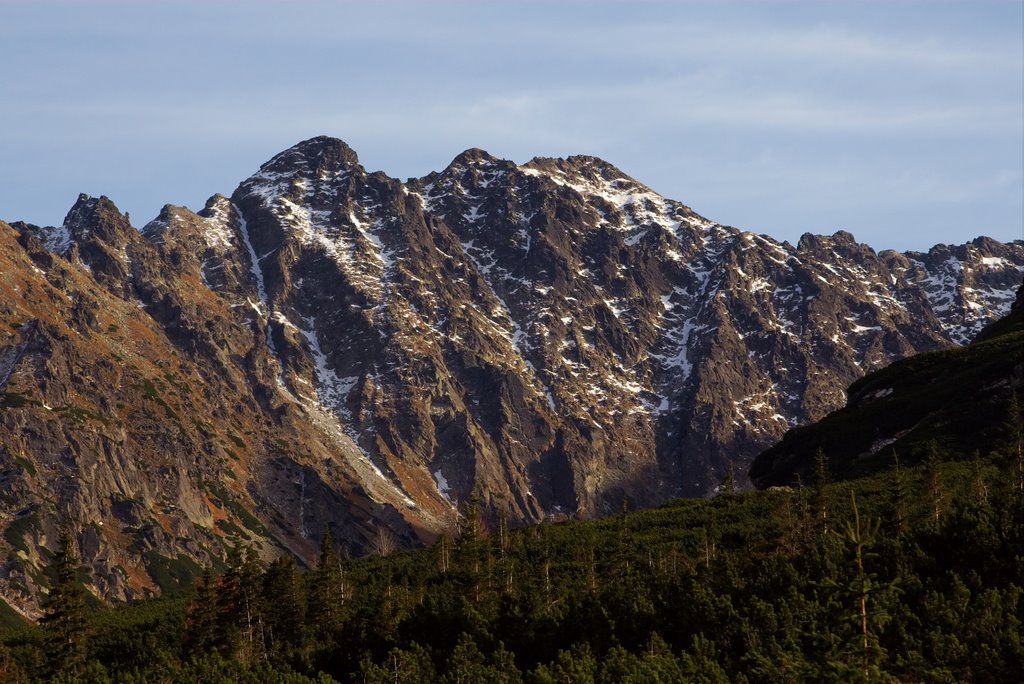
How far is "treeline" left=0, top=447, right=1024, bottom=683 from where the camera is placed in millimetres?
92800

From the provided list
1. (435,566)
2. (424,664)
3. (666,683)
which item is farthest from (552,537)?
(666,683)

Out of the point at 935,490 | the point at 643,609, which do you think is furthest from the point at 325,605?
the point at 935,490

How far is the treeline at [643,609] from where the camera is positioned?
92.8m

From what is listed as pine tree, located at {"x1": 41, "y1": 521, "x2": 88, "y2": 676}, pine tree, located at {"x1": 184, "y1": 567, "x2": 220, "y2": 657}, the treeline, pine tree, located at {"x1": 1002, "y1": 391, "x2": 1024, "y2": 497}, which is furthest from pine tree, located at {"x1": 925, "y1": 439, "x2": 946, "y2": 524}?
pine tree, located at {"x1": 41, "y1": 521, "x2": 88, "y2": 676}

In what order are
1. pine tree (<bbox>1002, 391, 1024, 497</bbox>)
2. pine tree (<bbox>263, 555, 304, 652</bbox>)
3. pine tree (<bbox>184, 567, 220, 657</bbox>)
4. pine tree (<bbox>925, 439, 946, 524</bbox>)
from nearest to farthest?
pine tree (<bbox>925, 439, 946, 524</bbox>)
pine tree (<bbox>1002, 391, 1024, 497</bbox>)
pine tree (<bbox>184, 567, 220, 657</bbox>)
pine tree (<bbox>263, 555, 304, 652</bbox>)

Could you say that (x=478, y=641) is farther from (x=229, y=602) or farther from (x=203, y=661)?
(x=229, y=602)

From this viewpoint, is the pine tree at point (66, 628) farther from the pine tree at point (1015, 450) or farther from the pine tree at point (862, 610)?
the pine tree at point (1015, 450)

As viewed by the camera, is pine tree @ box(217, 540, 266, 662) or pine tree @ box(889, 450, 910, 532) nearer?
pine tree @ box(889, 450, 910, 532)

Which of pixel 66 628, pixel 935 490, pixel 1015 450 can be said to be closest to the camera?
pixel 66 628

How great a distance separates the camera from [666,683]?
9069 cm

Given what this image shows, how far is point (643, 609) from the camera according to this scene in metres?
120

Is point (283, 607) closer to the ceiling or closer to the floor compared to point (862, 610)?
closer to the floor

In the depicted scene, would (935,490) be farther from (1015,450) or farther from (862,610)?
(862,610)

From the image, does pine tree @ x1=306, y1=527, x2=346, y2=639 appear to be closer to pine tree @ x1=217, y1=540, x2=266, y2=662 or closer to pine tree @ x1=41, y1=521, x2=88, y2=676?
pine tree @ x1=217, y1=540, x2=266, y2=662
